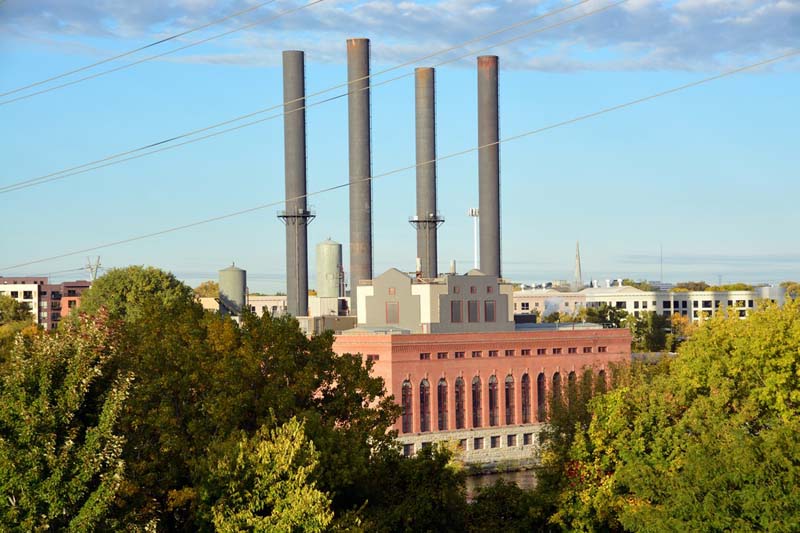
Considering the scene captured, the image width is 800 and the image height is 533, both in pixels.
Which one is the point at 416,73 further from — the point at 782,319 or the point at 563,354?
the point at 782,319

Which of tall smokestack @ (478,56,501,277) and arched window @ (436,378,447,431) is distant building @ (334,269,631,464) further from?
tall smokestack @ (478,56,501,277)

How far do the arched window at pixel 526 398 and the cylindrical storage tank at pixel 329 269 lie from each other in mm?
35590

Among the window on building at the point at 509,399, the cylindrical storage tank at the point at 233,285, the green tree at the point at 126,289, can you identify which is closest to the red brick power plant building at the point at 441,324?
the window on building at the point at 509,399

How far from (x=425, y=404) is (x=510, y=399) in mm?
8585

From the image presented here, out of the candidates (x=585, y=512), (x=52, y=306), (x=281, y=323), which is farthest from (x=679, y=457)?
(x=52, y=306)

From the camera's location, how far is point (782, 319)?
61.2 metres

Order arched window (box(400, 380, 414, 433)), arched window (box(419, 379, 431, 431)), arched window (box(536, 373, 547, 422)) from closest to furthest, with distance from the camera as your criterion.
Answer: arched window (box(400, 380, 414, 433)) < arched window (box(419, 379, 431, 431)) < arched window (box(536, 373, 547, 422))

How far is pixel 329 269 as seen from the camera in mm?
136625

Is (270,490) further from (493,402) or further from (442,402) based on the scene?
(493,402)

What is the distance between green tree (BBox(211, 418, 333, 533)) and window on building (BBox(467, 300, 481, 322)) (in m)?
66.4

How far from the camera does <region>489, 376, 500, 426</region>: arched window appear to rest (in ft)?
332

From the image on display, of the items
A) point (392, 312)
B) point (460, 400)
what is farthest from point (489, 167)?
point (460, 400)

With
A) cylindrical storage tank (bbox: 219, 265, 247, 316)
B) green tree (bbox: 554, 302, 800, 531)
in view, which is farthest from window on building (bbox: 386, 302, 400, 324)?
cylindrical storage tank (bbox: 219, 265, 247, 316)

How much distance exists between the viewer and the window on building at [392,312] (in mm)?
103125
